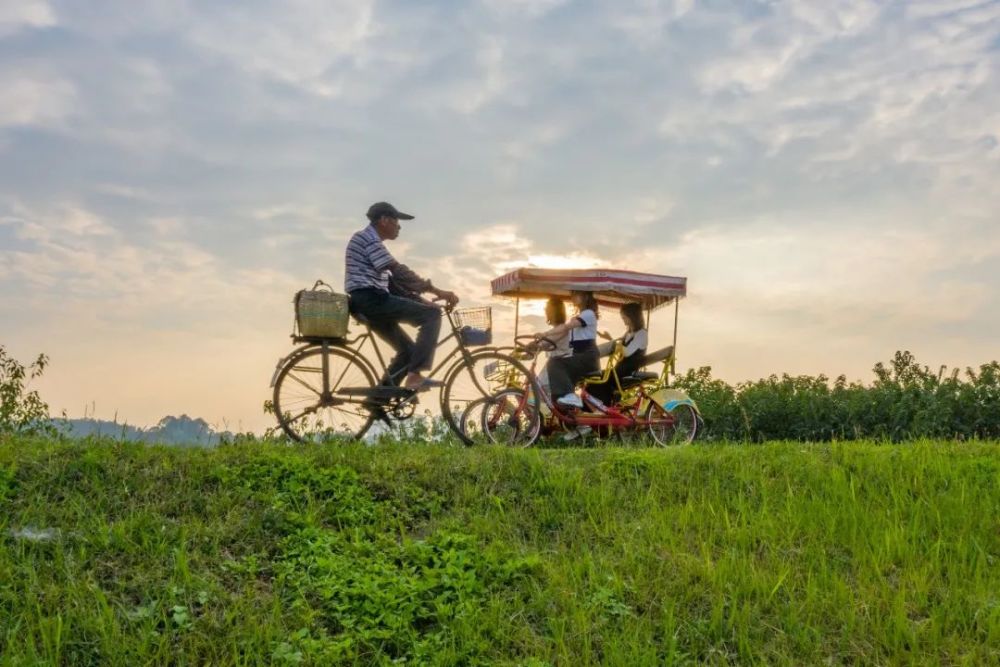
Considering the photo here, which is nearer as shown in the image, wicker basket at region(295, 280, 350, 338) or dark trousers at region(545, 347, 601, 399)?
wicker basket at region(295, 280, 350, 338)

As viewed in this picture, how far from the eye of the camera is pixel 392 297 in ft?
32.4

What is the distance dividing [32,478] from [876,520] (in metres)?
7.08

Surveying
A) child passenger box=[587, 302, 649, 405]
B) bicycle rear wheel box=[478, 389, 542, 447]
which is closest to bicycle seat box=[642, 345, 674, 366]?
child passenger box=[587, 302, 649, 405]

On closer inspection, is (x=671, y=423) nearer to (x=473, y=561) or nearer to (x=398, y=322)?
(x=398, y=322)

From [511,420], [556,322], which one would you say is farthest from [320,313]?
[556,322]

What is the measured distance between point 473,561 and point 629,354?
6.77 metres

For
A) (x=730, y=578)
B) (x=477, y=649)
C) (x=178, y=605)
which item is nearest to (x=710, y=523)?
(x=730, y=578)

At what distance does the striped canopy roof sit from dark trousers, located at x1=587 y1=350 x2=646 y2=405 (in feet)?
3.28

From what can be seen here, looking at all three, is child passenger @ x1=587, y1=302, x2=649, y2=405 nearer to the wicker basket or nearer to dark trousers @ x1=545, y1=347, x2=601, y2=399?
dark trousers @ x1=545, y1=347, x2=601, y2=399

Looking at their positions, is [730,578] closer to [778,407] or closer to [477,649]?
[477,649]

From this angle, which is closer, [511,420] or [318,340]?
[318,340]

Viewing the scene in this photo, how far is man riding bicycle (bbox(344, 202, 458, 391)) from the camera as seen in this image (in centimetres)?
985

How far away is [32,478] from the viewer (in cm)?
773

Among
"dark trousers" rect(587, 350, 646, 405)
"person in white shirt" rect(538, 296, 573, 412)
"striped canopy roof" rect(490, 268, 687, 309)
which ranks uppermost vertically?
"striped canopy roof" rect(490, 268, 687, 309)
